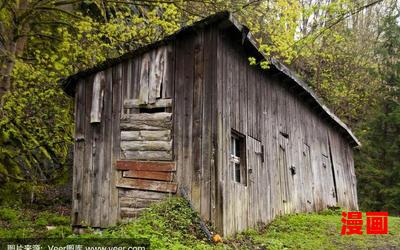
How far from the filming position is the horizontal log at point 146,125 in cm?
980

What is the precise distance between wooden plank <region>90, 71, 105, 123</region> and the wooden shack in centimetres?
3

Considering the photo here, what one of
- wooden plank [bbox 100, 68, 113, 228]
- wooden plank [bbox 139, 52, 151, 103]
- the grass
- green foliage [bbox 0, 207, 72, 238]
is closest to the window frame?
the grass

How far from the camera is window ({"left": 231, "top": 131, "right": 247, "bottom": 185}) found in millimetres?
10336

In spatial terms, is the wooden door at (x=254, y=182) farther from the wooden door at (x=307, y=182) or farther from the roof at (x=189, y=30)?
the wooden door at (x=307, y=182)

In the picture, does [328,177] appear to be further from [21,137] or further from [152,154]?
[21,137]

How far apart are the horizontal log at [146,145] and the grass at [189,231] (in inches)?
51.6

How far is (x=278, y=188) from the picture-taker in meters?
12.5

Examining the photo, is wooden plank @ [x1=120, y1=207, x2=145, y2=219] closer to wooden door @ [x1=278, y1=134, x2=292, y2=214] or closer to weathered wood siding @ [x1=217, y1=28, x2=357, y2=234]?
weathered wood siding @ [x1=217, y1=28, x2=357, y2=234]

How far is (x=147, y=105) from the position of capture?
1016 cm

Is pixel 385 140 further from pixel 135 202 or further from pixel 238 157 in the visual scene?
pixel 135 202

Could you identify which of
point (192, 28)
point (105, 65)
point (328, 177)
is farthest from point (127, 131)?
point (328, 177)

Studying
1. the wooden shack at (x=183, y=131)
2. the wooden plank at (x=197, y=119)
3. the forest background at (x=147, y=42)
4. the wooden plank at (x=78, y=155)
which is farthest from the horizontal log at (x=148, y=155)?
the forest background at (x=147, y=42)

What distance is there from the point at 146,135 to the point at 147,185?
1.20 metres

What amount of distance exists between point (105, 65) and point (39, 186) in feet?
21.6
